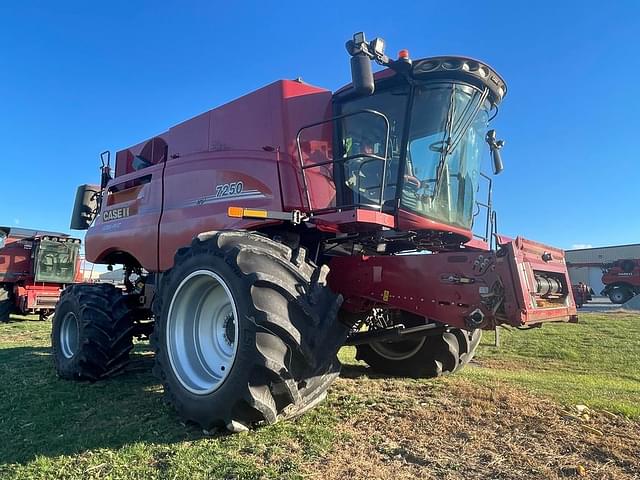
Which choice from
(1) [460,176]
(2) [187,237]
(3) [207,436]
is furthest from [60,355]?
(1) [460,176]

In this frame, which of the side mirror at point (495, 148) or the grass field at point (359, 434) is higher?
the side mirror at point (495, 148)

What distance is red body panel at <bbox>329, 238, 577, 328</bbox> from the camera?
401 cm

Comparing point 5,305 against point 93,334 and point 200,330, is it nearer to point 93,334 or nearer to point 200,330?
point 93,334

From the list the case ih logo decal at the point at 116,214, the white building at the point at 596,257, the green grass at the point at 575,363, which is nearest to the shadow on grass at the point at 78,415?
the case ih logo decal at the point at 116,214

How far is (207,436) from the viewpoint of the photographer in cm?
394

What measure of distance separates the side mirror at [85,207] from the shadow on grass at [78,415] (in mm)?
2697

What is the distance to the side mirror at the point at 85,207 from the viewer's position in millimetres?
8719

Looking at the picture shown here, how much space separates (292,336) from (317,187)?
77.9 inches

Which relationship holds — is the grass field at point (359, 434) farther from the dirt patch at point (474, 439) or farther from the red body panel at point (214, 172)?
the red body panel at point (214, 172)

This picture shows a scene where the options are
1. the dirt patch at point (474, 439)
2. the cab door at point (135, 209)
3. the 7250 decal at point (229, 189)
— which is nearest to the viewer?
the dirt patch at point (474, 439)

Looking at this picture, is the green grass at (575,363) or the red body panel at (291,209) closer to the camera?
the red body panel at (291,209)

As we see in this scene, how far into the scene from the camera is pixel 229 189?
5.57 meters

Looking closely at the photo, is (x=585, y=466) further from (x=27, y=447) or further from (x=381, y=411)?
(x=27, y=447)

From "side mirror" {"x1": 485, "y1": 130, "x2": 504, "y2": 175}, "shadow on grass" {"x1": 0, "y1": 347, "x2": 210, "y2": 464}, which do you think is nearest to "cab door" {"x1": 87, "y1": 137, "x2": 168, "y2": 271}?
"shadow on grass" {"x1": 0, "y1": 347, "x2": 210, "y2": 464}
